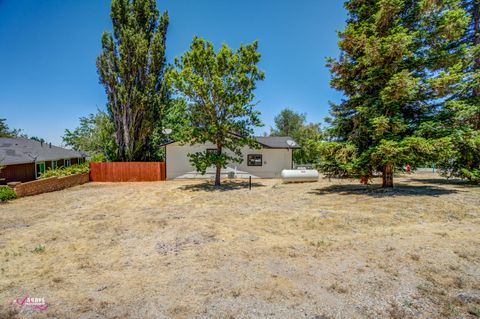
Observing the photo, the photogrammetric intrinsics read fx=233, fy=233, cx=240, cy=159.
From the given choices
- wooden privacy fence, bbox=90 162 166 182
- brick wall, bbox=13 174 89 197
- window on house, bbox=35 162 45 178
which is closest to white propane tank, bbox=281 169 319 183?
wooden privacy fence, bbox=90 162 166 182

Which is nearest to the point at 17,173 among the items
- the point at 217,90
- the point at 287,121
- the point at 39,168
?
the point at 39,168

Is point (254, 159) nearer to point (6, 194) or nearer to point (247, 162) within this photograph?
point (247, 162)

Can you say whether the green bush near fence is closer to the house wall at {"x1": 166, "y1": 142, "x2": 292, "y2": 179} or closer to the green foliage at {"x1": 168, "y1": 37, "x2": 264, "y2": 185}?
the house wall at {"x1": 166, "y1": 142, "x2": 292, "y2": 179}

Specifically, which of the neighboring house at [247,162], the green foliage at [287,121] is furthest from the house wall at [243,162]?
the green foliage at [287,121]

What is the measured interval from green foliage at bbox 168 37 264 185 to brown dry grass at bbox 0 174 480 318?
7.29m

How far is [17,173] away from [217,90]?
15.5 metres

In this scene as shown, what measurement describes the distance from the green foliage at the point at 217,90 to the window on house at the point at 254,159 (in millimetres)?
4560

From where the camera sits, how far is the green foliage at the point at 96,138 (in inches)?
878

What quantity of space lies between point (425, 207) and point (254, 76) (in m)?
11.7

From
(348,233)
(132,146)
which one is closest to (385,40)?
(348,233)

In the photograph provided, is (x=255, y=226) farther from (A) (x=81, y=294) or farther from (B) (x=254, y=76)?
(B) (x=254, y=76)

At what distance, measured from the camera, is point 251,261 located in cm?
502

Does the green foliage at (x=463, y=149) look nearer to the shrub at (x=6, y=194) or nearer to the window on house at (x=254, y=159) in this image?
the window on house at (x=254, y=159)

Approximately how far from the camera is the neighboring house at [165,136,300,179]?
20.7 m
